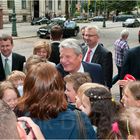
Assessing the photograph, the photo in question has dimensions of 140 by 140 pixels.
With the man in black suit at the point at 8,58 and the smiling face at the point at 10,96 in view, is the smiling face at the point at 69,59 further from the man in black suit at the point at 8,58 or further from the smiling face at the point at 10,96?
the man in black suit at the point at 8,58

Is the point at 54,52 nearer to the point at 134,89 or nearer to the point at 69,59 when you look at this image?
the point at 69,59

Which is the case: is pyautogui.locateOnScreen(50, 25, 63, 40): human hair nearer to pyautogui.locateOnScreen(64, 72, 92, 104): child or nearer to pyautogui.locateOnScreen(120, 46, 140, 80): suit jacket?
pyautogui.locateOnScreen(120, 46, 140, 80): suit jacket

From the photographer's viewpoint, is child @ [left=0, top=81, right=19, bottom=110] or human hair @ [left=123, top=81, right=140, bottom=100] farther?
child @ [left=0, top=81, right=19, bottom=110]

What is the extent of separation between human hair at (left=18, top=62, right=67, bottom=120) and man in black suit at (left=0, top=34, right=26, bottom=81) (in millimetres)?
3151

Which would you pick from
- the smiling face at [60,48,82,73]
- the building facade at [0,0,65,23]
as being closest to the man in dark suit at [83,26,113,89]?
the smiling face at [60,48,82,73]

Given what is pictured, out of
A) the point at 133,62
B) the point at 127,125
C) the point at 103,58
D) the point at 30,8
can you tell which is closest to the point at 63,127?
the point at 127,125

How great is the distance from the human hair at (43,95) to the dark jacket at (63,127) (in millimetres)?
56

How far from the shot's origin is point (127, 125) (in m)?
2.93

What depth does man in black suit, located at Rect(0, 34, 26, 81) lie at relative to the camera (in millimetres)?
6273

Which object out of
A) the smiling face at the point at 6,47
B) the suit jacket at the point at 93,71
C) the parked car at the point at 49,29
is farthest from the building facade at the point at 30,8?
the suit jacket at the point at 93,71

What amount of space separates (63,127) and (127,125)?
0.50 metres

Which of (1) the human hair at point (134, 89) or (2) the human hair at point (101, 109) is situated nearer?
(2) the human hair at point (101, 109)

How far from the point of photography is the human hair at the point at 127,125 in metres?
2.89

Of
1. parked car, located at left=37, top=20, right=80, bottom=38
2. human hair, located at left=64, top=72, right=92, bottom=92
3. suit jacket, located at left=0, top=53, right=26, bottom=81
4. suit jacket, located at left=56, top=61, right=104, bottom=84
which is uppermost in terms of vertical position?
human hair, located at left=64, top=72, right=92, bottom=92
